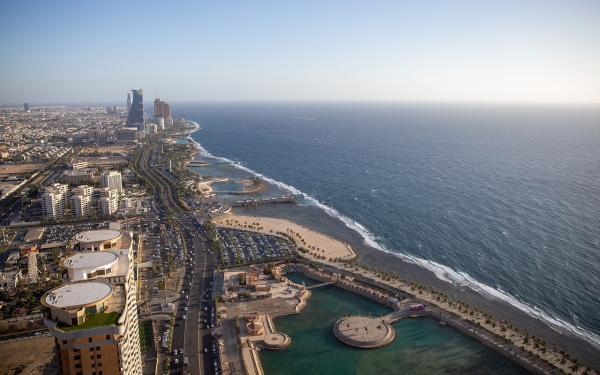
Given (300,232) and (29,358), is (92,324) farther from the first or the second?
(300,232)

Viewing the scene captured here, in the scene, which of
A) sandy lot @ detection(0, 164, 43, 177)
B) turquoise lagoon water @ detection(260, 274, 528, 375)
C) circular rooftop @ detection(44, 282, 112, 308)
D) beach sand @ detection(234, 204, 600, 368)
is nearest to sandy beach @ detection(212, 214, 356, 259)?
beach sand @ detection(234, 204, 600, 368)

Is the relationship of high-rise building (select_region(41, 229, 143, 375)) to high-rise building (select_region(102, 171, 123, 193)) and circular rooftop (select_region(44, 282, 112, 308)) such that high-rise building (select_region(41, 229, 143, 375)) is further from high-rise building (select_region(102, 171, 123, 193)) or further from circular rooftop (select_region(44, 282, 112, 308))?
high-rise building (select_region(102, 171, 123, 193))

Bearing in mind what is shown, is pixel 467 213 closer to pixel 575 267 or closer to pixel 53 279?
pixel 575 267

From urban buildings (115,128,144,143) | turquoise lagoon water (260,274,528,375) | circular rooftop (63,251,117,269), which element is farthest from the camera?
urban buildings (115,128,144,143)

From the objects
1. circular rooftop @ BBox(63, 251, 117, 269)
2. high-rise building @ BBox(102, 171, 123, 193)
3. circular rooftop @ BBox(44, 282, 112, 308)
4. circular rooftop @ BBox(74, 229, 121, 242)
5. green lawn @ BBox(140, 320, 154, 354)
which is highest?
circular rooftop @ BBox(74, 229, 121, 242)

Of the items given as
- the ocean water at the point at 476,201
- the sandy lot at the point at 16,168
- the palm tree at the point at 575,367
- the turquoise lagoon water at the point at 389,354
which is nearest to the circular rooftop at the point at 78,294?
the turquoise lagoon water at the point at 389,354

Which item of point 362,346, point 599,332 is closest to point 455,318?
point 362,346
